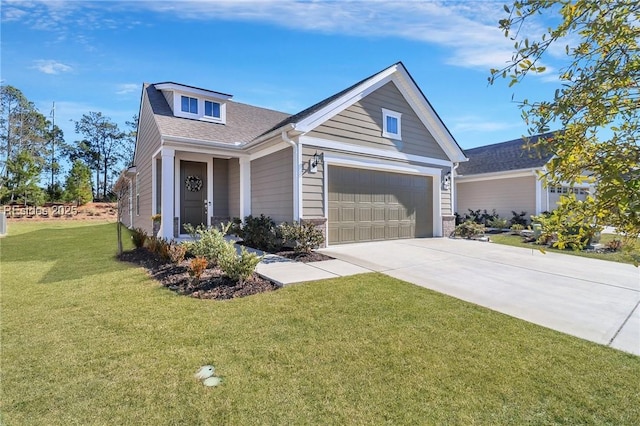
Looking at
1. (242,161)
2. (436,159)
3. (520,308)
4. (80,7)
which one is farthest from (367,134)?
(80,7)

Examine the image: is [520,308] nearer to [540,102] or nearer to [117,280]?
[540,102]

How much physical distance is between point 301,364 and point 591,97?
118 inches

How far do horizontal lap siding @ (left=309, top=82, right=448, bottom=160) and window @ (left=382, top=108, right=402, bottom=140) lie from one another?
13 cm

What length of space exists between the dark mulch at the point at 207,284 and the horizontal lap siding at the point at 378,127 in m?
4.80

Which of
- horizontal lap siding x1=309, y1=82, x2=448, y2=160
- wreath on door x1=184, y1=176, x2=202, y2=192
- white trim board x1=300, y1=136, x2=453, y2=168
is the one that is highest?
horizontal lap siding x1=309, y1=82, x2=448, y2=160

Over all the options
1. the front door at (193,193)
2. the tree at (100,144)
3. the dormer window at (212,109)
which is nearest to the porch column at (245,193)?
the front door at (193,193)

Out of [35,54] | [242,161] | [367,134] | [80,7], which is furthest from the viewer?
[242,161]

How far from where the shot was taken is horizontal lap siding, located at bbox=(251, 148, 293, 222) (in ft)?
29.0

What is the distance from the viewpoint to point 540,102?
6.86 ft

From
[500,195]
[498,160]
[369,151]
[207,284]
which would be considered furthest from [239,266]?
[498,160]

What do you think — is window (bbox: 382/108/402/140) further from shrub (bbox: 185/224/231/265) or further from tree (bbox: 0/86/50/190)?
tree (bbox: 0/86/50/190)

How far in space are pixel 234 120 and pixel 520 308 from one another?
12.3m

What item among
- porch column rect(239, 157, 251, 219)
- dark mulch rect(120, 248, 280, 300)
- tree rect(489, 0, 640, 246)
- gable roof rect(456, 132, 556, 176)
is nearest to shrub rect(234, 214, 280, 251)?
porch column rect(239, 157, 251, 219)

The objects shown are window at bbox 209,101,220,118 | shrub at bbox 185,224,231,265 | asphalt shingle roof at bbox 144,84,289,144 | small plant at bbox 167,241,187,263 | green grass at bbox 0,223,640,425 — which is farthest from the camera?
window at bbox 209,101,220,118
